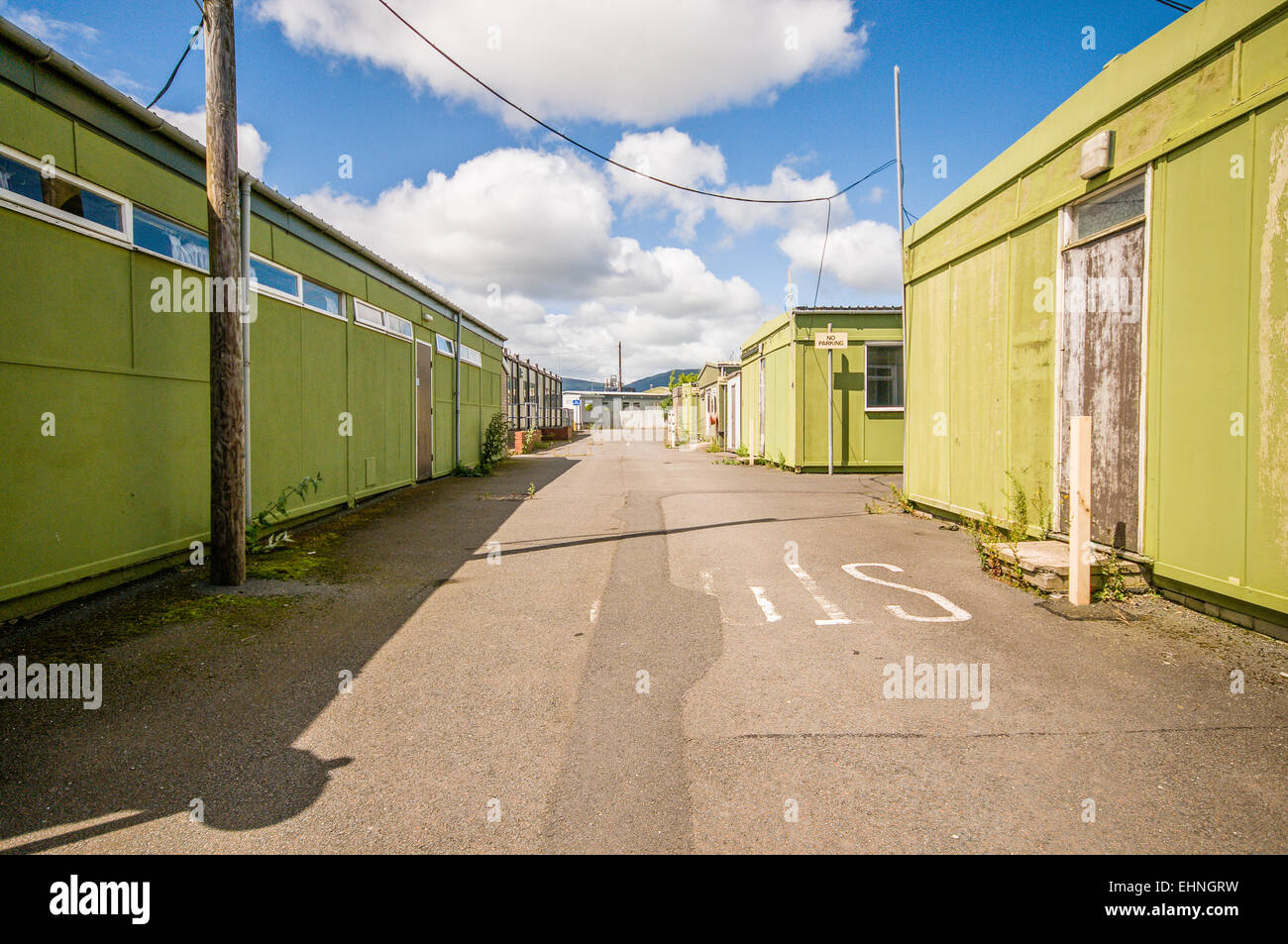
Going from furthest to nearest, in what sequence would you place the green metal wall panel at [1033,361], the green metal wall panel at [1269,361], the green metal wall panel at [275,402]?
the green metal wall panel at [275,402] < the green metal wall panel at [1033,361] < the green metal wall panel at [1269,361]

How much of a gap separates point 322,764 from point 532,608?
267 cm

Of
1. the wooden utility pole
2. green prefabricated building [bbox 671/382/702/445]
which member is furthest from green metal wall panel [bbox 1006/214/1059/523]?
green prefabricated building [bbox 671/382/702/445]

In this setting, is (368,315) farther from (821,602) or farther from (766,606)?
(821,602)

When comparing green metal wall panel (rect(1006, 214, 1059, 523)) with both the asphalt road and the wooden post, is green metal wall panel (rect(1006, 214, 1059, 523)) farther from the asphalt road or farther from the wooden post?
the asphalt road

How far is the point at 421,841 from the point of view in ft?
8.30

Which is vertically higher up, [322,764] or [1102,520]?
[1102,520]

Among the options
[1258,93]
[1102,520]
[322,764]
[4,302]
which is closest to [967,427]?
[1102,520]

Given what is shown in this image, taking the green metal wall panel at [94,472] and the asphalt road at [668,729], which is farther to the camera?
the green metal wall panel at [94,472]

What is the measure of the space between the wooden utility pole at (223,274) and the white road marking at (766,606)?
448 cm

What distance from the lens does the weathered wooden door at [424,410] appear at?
50.2ft

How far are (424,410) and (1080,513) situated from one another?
43.3 feet

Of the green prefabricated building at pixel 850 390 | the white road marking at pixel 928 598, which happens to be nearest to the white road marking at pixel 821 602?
the white road marking at pixel 928 598

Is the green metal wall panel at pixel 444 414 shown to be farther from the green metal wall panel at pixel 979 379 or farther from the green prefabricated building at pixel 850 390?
the green metal wall panel at pixel 979 379
